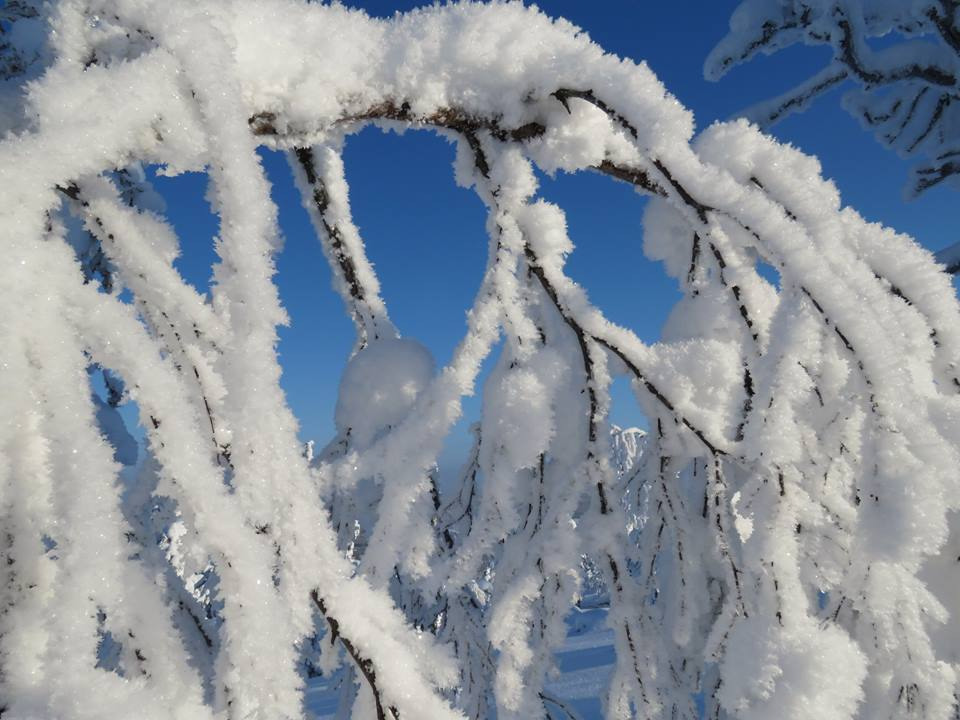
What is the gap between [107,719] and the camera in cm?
46

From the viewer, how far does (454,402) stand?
111 centimetres

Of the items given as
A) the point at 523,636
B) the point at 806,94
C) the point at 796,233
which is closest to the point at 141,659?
the point at 523,636

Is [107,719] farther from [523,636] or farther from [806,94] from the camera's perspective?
[806,94]

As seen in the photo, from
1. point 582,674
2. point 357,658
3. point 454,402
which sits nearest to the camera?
point 357,658

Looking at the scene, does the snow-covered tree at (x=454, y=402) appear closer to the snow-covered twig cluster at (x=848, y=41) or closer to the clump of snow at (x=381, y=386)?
the clump of snow at (x=381, y=386)

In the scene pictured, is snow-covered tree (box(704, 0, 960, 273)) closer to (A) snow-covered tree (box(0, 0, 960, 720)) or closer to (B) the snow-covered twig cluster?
(B) the snow-covered twig cluster

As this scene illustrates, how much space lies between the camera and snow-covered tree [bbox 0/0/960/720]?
1.84 feet

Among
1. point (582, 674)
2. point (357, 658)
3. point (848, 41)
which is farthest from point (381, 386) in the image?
point (582, 674)

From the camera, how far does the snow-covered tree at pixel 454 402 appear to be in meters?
0.56

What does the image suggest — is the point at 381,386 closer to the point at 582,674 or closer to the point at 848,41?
the point at 848,41

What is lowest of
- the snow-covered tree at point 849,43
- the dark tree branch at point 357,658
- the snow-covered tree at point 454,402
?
the dark tree branch at point 357,658

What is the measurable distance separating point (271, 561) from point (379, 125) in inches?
33.8

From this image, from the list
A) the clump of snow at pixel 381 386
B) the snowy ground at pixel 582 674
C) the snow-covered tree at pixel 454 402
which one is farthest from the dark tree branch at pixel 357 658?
the snowy ground at pixel 582 674

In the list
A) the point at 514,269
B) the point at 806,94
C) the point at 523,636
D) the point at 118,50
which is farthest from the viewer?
the point at 806,94
